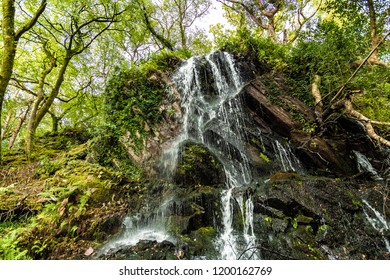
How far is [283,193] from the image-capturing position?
455 cm

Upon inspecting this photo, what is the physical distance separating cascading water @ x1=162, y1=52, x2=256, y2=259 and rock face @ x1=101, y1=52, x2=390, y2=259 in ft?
0.28

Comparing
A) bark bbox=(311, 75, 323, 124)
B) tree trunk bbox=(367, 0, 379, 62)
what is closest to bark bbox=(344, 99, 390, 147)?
bark bbox=(311, 75, 323, 124)

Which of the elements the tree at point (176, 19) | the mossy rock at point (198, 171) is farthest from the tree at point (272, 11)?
the mossy rock at point (198, 171)

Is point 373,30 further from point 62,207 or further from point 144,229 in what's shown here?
point 62,207

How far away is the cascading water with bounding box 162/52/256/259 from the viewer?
4249 mm

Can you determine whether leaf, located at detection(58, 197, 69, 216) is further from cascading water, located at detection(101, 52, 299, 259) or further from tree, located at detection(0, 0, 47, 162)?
tree, located at detection(0, 0, 47, 162)

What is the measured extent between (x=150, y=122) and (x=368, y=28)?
8.13 m

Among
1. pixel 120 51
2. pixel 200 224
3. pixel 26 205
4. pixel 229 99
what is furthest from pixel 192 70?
→ pixel 120 51

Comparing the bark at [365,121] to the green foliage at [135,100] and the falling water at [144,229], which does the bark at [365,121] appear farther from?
the green foliage at [135,100]

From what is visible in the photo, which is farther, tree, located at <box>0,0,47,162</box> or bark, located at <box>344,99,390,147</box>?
tree, located at <box>0,0,47,162</box>

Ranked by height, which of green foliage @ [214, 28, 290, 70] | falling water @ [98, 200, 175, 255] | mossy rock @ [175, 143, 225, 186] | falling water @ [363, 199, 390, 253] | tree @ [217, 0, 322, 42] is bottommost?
falling water @ [363, 199, 390, 253]

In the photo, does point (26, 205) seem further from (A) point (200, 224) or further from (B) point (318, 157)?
(B) point (318, 157)

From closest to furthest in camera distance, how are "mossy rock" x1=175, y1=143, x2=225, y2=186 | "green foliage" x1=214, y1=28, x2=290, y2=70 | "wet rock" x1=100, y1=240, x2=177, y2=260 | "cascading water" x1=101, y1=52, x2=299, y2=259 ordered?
"wet rock" x1=100, y1=240, x2=177, y2=260
"cascading water" x1=101, y1=52, x2=299, y2=259
"mossy rock" x1=175, y1=143, x2=225, y2=186
"green foliage" x1=214, y1=28, x2=290, y2=70

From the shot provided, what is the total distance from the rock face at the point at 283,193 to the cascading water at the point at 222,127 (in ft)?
0.28
